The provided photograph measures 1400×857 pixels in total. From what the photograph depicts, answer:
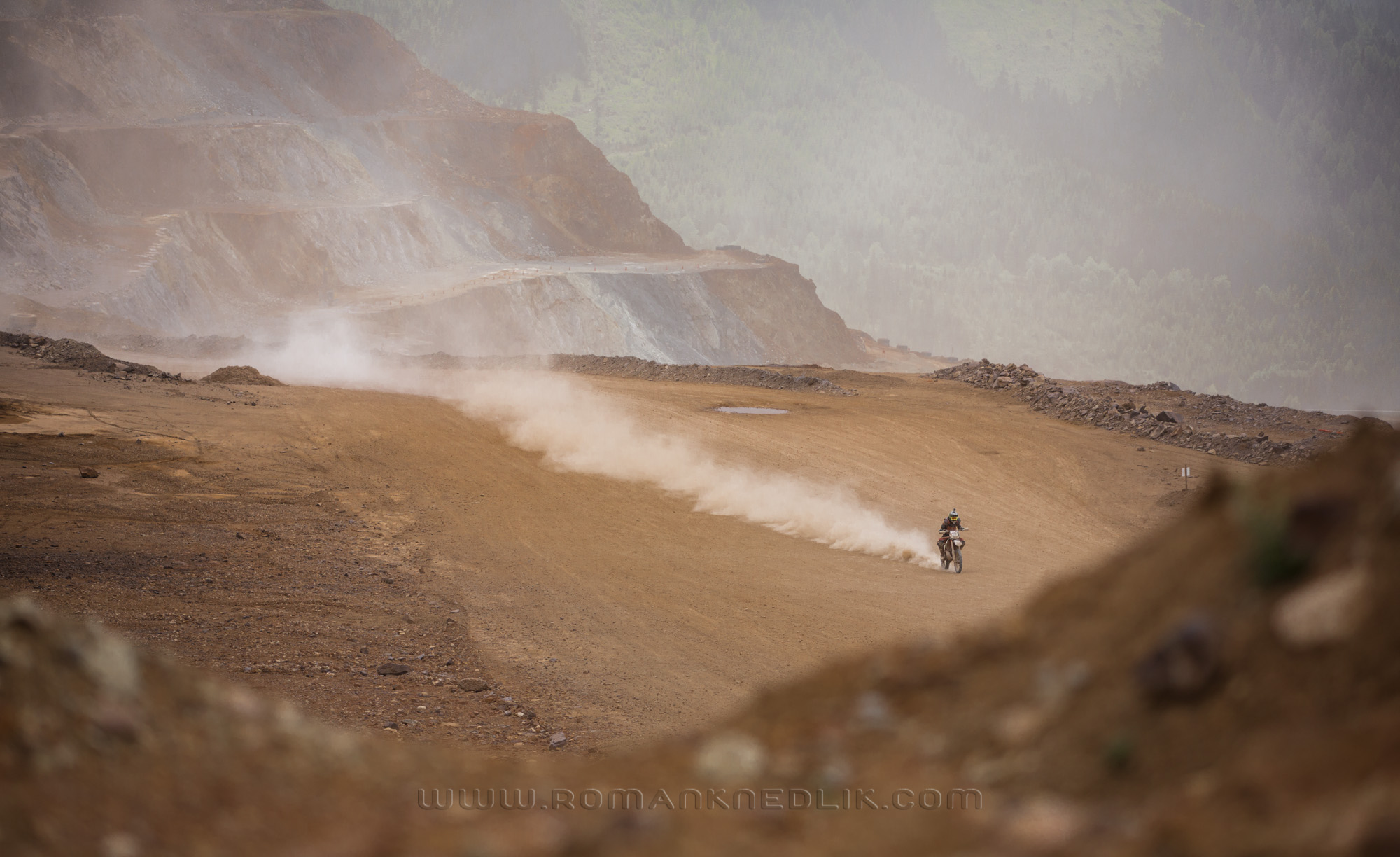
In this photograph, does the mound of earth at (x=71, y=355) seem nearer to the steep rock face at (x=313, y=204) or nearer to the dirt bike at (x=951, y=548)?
the steep rock face at (x=313, y=204)

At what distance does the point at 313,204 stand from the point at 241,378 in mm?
39208

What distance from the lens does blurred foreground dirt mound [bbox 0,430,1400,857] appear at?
8.70 ft

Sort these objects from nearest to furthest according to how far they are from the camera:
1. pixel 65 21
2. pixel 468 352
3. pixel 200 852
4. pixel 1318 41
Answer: pixel 200 852
pixel 468 352
pixel 65 21
pixel 1318 41

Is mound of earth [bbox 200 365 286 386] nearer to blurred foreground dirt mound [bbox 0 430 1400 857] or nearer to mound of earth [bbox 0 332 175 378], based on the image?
mound of earth [bbox 0 332 175 378]

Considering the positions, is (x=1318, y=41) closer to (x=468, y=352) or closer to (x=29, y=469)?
(x=468, y=352)

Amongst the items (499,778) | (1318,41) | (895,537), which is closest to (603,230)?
(895,537)

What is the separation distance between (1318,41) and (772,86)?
81586 millimetres

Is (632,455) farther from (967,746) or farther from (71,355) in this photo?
(967,746)

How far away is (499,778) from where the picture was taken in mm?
4223

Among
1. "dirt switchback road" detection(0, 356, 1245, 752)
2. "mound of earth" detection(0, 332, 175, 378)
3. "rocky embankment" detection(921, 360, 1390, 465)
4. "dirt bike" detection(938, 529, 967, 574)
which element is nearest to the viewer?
"dirt switchback road" detection(0, 356, 1245, 752)

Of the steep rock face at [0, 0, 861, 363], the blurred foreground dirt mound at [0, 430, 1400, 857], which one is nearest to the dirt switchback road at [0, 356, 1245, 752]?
the blurred foreground dirt mound at [0, 430, 1400, 857]

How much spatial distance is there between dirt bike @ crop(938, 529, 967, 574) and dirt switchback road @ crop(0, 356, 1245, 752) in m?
0.69

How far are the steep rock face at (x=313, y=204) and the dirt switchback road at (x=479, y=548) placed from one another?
Result: 28266mm

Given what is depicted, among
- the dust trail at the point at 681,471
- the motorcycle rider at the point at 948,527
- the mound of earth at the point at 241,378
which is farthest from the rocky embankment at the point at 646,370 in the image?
the motorcycle rider at the point at 948,527
